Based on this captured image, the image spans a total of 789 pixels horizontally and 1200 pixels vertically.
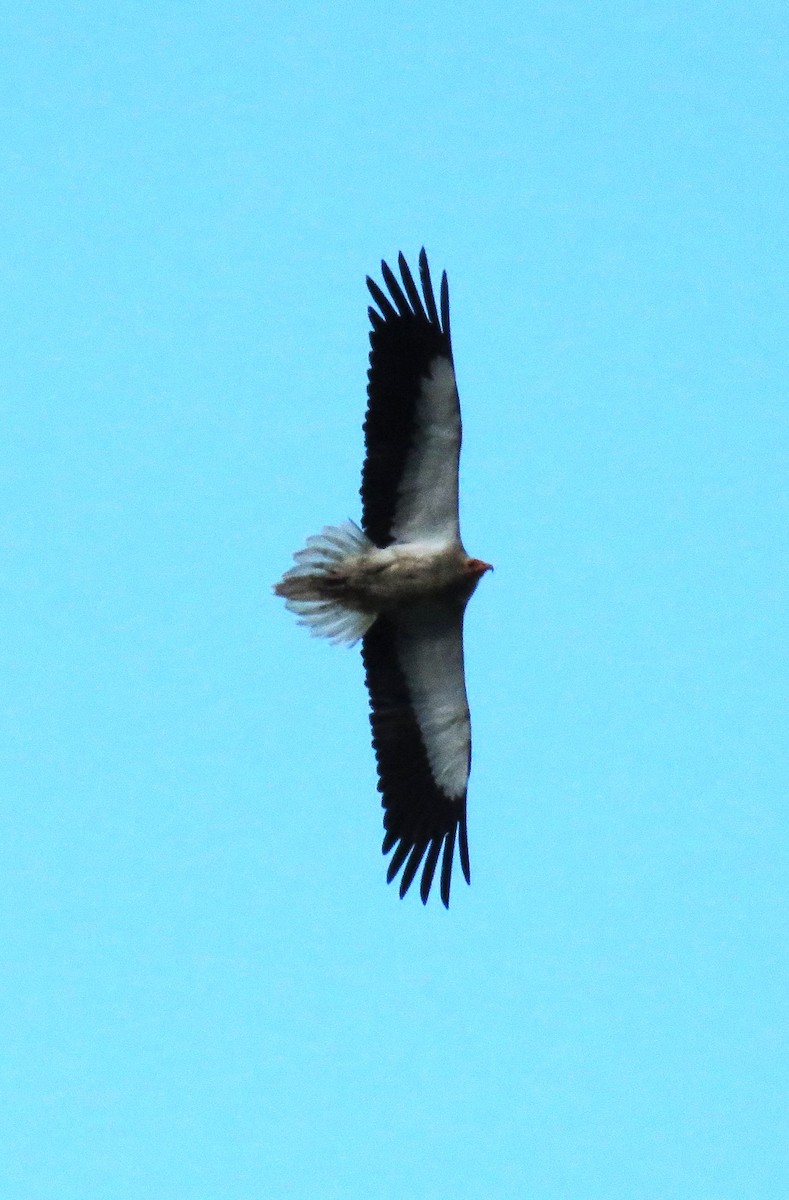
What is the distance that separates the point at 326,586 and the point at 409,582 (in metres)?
0.42

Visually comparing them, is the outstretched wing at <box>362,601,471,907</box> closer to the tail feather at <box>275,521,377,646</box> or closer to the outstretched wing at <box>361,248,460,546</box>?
the tail feather at <box>275,521,377,646</box>

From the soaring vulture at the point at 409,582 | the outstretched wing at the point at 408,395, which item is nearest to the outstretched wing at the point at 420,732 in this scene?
the soaring vulture at the point at 409,582

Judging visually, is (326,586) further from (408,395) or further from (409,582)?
(408,395)

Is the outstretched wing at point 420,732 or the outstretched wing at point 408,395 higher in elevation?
the outstretched wing at point 408,395

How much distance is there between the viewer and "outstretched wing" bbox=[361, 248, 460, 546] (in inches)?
480

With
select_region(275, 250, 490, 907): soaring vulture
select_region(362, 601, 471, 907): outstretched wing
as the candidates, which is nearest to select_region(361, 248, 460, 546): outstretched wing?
select_region(275, 250, 490, 907): soaring vulture

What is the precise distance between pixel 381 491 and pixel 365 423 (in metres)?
0.40

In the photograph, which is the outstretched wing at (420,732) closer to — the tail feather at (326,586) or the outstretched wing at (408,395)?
the tail feather at (326,586)

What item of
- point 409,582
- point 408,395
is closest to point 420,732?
point 409,582

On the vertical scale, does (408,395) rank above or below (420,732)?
above

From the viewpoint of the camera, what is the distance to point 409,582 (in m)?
12.6

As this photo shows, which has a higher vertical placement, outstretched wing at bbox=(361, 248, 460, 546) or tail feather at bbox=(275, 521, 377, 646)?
outstretched wing at bbox=(361, 248, 460, 546)

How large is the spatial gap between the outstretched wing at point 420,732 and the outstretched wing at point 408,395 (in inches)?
29.7

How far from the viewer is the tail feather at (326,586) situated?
1254cm
